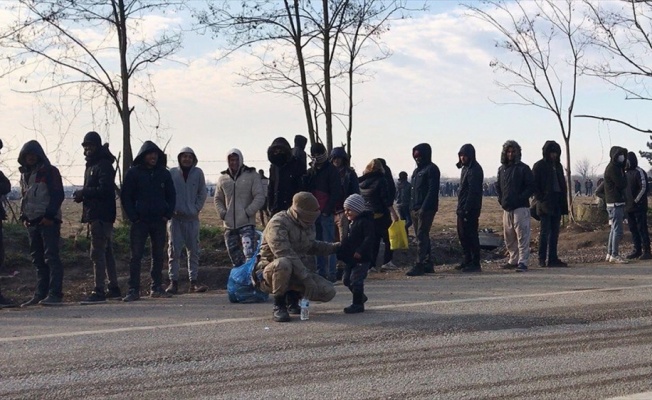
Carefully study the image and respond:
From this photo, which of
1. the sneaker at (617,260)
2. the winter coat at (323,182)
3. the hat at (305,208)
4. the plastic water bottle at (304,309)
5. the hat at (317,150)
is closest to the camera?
the hat at (305,208)

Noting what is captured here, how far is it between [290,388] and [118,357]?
1.70m

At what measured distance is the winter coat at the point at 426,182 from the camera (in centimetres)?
1465

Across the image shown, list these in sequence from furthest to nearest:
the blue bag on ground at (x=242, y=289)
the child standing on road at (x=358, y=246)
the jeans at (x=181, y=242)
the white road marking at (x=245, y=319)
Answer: the jeans at (x=181, y=242), the blue bag on ground at (x=242, y=289), the child standing on road at (x=358, y=246), the white road marking at (x=245, y=319)

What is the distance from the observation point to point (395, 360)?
7895mm

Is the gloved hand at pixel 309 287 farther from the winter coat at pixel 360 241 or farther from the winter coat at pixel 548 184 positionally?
the winter coat at pixel 548 184

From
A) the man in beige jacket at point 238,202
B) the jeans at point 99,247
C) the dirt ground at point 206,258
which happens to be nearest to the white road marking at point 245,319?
the man in beige jacket at point 238,202

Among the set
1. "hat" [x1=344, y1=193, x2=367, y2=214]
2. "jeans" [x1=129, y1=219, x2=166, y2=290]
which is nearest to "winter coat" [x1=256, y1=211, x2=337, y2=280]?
"hat" [x1=344, y1=193, x2=367, y2=214]

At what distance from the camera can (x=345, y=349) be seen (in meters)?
8.30

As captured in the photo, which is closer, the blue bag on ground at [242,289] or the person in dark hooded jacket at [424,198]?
the blue bag on ground at [242,289]

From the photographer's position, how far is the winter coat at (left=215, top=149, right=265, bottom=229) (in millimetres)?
12398

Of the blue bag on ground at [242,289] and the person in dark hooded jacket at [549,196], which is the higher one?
the person in dark hooded jacket at [549,196]

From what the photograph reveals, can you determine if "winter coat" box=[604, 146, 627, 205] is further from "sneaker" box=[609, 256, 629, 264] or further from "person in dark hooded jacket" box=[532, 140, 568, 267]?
"person in dark hooded jacket" box=[532, 140, 568, 267]

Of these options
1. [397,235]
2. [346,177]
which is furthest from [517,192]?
[346,177]

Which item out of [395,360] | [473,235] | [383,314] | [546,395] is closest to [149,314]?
[383,314]
